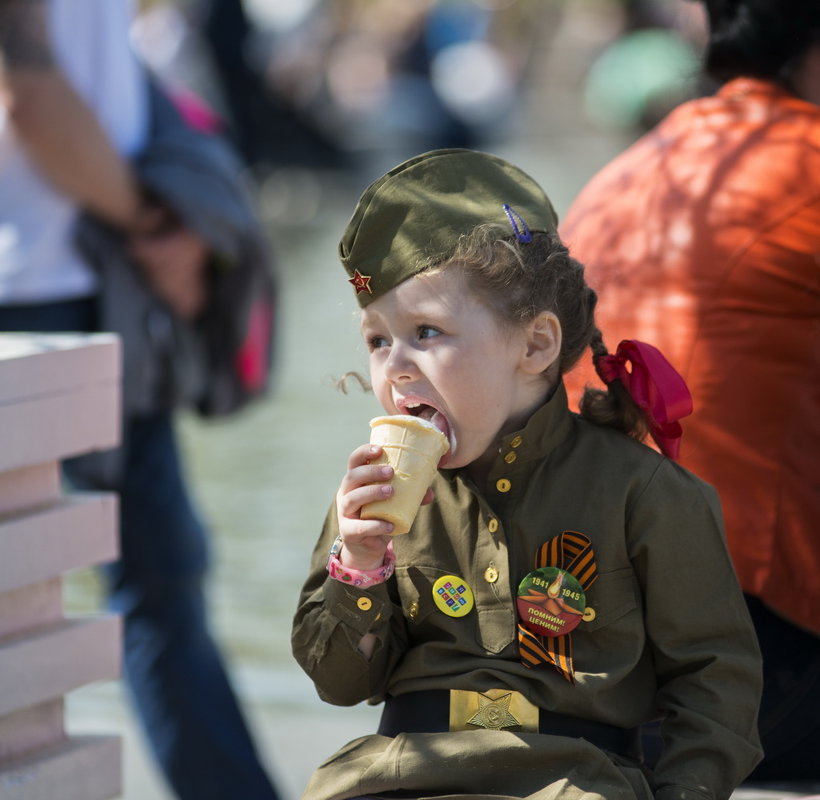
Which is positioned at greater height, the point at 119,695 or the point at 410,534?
the point at 410,534

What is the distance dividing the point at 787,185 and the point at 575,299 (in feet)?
1.74

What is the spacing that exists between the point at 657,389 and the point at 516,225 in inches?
13.5

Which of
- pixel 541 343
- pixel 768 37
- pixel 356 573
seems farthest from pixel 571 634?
pixel 768 37

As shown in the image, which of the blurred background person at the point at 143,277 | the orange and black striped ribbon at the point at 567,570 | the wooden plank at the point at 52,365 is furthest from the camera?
the blurred background person at the point at 143,277

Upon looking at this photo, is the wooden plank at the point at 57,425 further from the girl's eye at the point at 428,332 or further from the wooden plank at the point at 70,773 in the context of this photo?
the girl's eye at the point at 428,332

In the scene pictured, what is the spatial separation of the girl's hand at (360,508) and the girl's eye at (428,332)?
204mm

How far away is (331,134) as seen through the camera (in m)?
20.1

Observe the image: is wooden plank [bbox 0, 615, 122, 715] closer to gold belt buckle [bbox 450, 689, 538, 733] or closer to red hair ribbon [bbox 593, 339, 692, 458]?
gold belt buckle [bbox 450, 689, 538, 733]

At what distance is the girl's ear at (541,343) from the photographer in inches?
92.4

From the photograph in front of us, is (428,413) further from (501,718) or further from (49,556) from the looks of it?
(49,556)

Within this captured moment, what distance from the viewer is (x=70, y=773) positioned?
282cm

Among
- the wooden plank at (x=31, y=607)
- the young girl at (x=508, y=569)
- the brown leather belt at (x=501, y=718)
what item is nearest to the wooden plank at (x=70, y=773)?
the wooden plank at (x=31, y=607)

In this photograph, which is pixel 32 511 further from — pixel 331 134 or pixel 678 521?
pixel 331 134

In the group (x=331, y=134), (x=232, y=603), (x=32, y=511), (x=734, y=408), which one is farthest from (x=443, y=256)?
(x=331, y=134)
